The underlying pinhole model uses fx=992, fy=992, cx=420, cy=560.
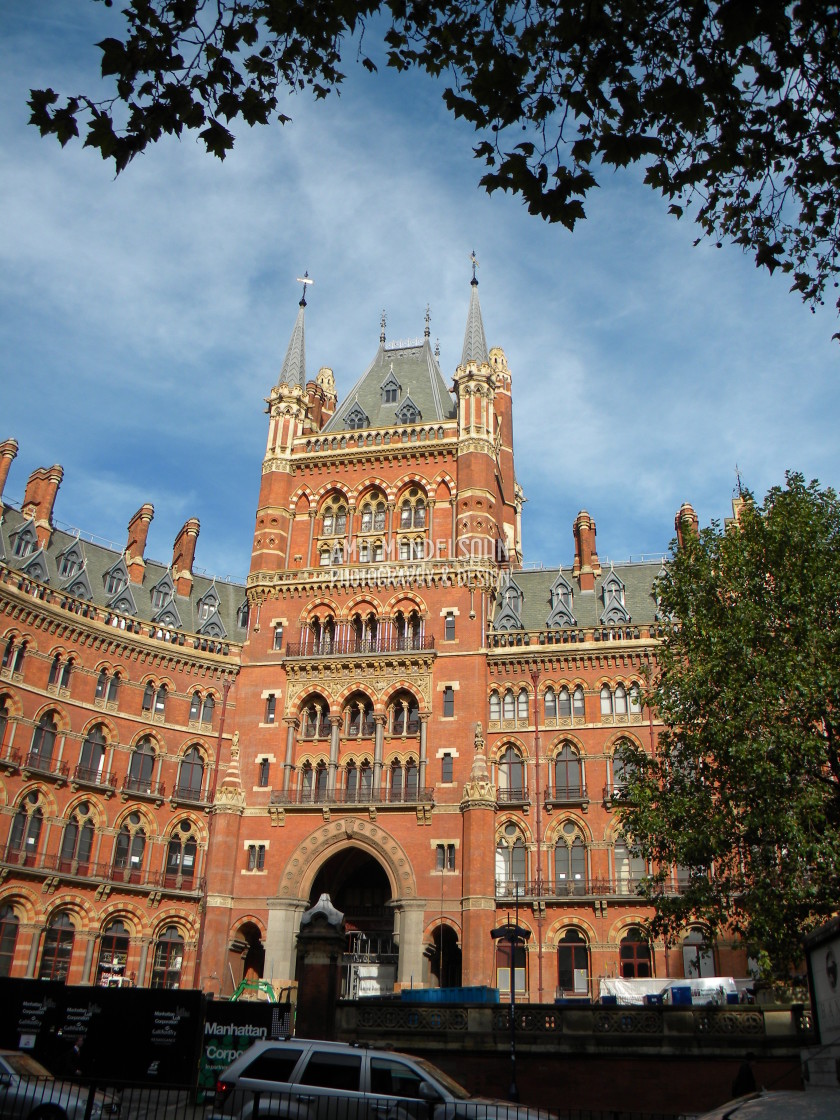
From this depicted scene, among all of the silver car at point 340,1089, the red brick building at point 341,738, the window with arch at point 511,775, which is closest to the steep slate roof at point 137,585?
the red brick building at point 341,738

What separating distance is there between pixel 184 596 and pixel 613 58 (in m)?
48.8

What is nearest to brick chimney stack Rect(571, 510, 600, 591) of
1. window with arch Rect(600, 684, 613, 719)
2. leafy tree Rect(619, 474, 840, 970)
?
window with arch Rect(600, 684, 613, 719)

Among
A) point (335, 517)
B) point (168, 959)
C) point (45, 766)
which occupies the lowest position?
point (168, 959)

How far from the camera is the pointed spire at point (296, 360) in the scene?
57550 millimetres

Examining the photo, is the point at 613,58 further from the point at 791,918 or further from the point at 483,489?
the point at 483,489

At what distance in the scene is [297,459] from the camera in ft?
180

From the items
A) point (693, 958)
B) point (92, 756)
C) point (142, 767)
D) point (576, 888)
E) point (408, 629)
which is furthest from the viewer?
point (408, 629)

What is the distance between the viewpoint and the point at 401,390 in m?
58.8

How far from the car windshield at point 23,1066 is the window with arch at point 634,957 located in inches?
1141

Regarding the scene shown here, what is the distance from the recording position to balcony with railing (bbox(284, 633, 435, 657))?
1908 inches

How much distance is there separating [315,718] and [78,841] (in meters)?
12.2

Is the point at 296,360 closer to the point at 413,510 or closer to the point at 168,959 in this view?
the point at 413,510

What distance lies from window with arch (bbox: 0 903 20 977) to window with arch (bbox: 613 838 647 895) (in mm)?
25596

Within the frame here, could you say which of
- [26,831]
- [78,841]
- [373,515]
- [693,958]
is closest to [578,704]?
[693,958]
